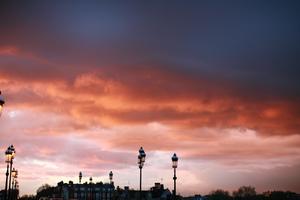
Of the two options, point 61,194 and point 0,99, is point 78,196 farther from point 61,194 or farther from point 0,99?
point 0,99

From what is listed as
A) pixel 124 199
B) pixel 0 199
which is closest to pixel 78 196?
pixel 124 199

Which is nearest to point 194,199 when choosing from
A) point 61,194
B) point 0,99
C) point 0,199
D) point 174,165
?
point 61,194

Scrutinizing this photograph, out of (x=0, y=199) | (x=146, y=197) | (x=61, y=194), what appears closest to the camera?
(x=0, y=199)

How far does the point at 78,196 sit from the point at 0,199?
233 feet

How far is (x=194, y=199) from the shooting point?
19850 cm

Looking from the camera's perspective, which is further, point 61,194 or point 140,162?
point 61,194

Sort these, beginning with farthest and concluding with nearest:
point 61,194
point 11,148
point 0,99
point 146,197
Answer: point 61,194 → point 146,197 → point 11,148 → point 0,99

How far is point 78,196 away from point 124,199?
1520 inches

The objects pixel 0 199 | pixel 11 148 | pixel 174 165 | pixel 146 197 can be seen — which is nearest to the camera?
pixel 11 148

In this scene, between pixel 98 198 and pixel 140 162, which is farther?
pixel 98 198

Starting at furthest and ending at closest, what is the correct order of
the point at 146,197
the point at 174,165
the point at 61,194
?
1. the point at 61,194
2. the point at 146,197
3. the point at 174,165

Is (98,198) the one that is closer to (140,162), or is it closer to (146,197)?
(146,197)

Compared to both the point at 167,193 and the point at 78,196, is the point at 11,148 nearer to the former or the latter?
the point at 167,193

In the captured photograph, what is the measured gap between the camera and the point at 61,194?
624ft
